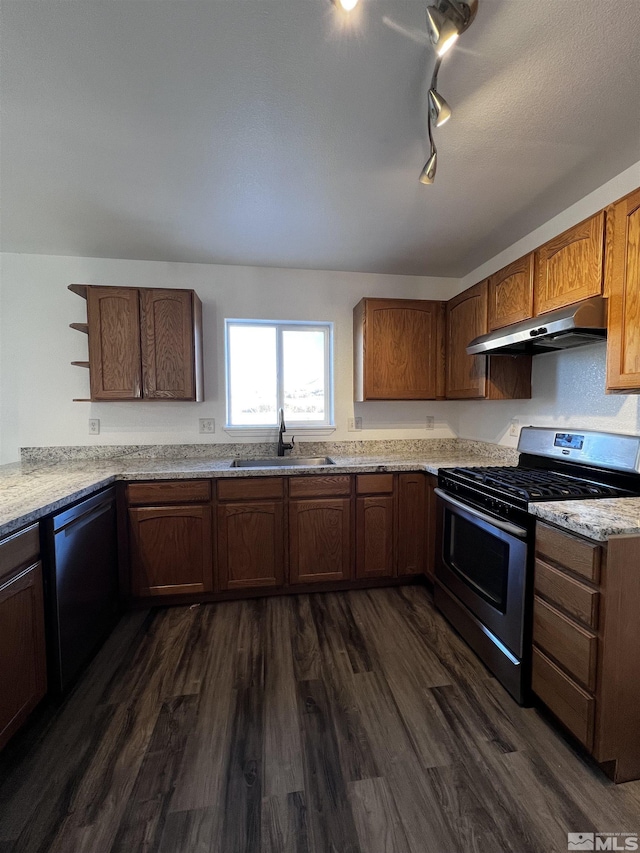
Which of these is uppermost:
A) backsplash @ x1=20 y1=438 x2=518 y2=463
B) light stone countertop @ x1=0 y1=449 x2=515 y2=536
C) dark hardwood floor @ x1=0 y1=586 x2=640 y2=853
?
backsplash @ x1=20 y1=438 x2=518 y2=463

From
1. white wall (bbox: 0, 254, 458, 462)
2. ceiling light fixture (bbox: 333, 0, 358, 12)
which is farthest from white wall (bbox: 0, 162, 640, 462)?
A: ceiling light fixture (bbox: 333, 0, 358, 12)

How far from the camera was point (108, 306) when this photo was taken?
2.37 metres

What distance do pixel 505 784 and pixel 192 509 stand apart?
6.31ft

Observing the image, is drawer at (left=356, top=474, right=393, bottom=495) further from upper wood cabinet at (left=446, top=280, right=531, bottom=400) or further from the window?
upper wood cabinet at (left=446, top=280, right=531, bottom=400)

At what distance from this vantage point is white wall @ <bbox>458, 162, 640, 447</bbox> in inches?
67.2

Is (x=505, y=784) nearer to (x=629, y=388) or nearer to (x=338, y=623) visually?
(x=338, y=623)

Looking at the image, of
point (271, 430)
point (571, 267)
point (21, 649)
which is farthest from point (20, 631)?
point (571, 267)

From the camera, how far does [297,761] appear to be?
126 centimetres

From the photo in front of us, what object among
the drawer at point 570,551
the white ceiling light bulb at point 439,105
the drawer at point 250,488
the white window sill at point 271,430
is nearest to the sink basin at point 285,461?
the white window sill at point 271,430

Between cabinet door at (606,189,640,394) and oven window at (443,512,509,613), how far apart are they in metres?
0.88

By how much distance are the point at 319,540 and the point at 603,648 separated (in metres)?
1.54

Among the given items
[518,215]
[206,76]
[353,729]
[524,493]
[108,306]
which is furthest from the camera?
[108,306]

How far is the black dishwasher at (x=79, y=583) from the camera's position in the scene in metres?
1.48

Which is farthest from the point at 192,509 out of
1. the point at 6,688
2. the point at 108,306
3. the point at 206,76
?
the point at 206,76
